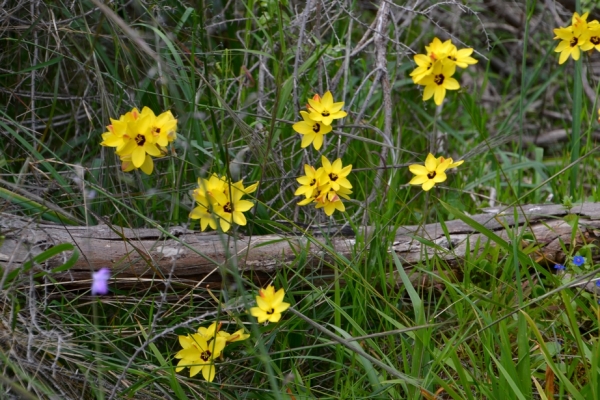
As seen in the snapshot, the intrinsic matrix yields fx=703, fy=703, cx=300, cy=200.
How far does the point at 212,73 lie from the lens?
2578 millimetres

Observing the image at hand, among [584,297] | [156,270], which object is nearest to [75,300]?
[156,270]

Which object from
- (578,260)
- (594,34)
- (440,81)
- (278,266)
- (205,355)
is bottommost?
(205,355)

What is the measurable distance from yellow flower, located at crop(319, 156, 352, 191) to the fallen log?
0.15 meters

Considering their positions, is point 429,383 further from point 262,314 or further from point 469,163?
point 469,163

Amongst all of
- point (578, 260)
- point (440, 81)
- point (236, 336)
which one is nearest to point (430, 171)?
point (440, 81)

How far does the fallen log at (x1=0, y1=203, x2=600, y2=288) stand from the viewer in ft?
6.31

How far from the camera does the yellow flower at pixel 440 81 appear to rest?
1.86 meters

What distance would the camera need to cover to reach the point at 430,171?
6.24 ft

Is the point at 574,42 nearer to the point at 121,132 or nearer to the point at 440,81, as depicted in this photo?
the point at 440,81

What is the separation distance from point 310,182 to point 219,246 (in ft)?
1.23

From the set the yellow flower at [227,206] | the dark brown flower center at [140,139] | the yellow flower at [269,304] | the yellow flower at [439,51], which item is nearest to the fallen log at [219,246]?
the yellow flower at [227,206]

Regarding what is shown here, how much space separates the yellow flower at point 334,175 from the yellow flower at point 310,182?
0.01m

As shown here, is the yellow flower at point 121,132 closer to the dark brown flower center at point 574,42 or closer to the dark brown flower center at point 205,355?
the dark brown flower center at point 205,355

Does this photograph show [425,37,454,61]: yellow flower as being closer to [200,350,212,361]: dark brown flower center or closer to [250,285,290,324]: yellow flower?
[250,285,290,324]: yellow flower
